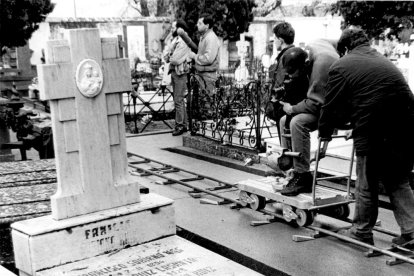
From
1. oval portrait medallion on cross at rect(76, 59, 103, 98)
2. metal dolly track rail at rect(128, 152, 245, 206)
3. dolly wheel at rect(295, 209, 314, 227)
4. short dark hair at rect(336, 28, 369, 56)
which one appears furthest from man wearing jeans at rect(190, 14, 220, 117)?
oval portrait medallion on cross at rect(76, 59, 103, 98)

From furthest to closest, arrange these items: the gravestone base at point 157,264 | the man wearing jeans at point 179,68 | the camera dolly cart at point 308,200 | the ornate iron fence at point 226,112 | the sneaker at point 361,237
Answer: the man wearing jeans at point 179,68 < the ornate iron fence at point 226,112 < the camera dolly cart at point 308,200 < the sneaker at point 361,237 < the gravestone base at point 157,264

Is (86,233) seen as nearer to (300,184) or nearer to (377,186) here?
(300,184)

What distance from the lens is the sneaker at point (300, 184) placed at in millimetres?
6285

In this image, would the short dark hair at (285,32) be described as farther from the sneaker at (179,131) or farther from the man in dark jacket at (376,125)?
the sneaker at (179,131)

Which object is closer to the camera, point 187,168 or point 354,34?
point 354,34

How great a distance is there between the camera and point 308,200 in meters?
6.08

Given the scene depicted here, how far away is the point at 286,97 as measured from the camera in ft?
21.8

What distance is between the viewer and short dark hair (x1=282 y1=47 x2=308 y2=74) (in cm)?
639

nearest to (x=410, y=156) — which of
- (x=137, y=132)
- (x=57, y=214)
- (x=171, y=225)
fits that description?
(x=171, y=225)

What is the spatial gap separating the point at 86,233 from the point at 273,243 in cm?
199

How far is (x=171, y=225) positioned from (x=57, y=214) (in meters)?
1.23

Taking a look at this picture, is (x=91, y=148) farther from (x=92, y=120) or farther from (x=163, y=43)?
(x=163, y=43)

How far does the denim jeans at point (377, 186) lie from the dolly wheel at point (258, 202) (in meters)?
1.44

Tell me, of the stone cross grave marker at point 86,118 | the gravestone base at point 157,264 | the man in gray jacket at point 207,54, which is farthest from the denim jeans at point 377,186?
the man in gray jacket at point 207,54
